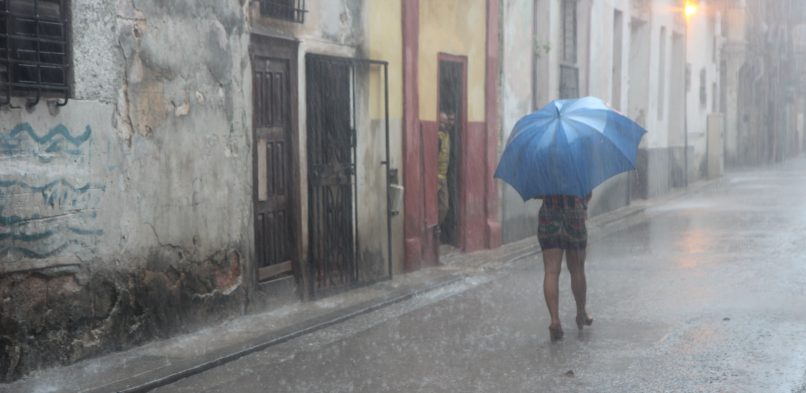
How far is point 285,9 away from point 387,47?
2196 mm

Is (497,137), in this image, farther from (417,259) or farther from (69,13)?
(69,13)

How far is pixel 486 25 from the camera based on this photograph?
49.6 ft

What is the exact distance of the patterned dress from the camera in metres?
8.43

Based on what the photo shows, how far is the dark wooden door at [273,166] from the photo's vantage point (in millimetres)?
9812

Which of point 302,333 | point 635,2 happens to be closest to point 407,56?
point 302,333

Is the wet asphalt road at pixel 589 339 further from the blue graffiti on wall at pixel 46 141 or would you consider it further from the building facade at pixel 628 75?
the building facade at pixel 628 75

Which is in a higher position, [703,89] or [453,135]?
[703,89]

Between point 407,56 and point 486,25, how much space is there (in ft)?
9.35

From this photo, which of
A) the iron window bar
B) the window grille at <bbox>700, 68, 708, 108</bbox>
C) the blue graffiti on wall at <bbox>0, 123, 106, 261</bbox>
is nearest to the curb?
the blue graffiti on wall at <bbox>0, 123, 106, 261</bbox>

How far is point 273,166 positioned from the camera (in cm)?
1008

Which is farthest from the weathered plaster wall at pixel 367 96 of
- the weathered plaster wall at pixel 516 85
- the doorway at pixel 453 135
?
the weathered plaster wall at pixel 516 85

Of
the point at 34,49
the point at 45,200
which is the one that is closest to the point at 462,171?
the point at 45,200

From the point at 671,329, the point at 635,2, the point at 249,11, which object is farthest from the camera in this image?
the point at 635,2

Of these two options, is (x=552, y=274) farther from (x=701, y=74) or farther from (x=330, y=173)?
(x=701, y=74)
